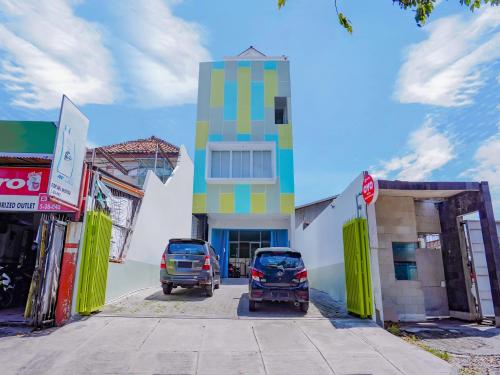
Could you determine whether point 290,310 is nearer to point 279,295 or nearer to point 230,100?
point 279,295

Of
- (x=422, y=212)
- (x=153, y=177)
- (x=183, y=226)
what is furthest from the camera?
(x=183, y=226)

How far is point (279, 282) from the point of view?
343 inches

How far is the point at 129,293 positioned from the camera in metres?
10.8

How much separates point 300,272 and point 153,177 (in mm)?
6927

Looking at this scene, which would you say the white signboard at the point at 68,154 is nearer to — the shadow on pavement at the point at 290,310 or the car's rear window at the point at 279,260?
the car's rear window at the point at 279,260

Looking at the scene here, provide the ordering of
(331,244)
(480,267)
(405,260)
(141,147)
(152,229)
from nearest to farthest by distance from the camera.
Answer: (480,267) < (405,260) < (331,244) < (152,229) < (141,147)

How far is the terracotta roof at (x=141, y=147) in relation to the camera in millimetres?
20959

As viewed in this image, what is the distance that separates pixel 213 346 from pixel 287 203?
1278cm

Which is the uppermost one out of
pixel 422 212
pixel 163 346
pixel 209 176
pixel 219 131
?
pixel 219 131

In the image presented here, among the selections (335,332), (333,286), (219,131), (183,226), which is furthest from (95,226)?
(219,131)

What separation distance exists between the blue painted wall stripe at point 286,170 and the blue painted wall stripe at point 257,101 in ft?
8.44

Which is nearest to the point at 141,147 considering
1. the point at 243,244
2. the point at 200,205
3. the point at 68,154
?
the point at 200,205

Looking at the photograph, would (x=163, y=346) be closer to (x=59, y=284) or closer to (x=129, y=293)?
→ (x=59, y=284)

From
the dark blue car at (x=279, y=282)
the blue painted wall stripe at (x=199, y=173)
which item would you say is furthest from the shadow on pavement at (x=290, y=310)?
the blue painted wall stripe at (x=199, y=173)
